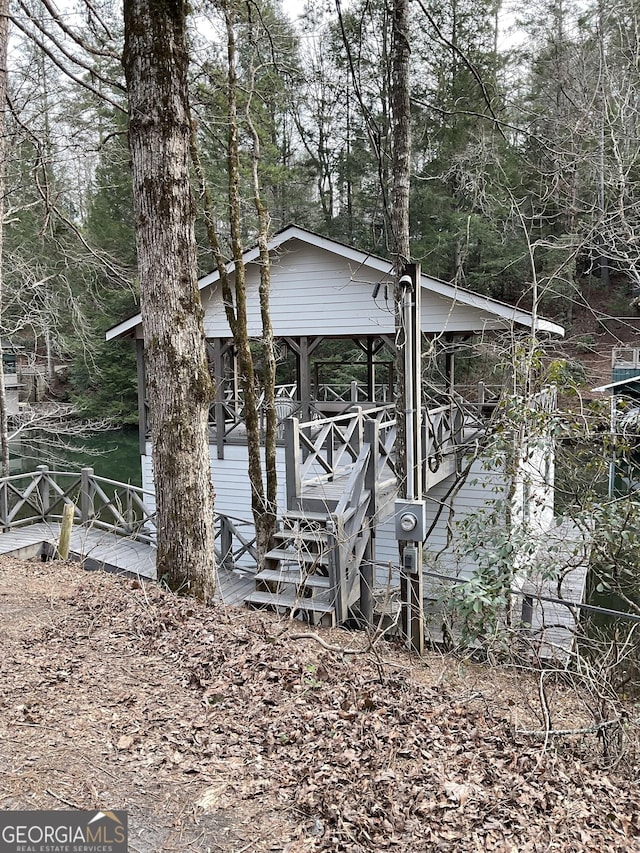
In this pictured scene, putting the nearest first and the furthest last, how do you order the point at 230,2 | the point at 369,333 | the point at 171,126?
the point at 171,126
the point at 230,2
the point at 369,333

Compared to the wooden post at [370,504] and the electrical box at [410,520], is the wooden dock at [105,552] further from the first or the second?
the electrical box at [410,520]

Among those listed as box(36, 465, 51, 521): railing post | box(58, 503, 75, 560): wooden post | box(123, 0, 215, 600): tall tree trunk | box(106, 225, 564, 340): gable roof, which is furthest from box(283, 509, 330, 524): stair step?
box(36, 465, 51, 521): railing post

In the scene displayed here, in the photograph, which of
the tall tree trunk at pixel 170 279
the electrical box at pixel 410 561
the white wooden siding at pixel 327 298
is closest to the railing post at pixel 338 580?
the electrical box at pixel 410 561

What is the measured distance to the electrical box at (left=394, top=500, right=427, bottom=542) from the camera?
5777 millimetres

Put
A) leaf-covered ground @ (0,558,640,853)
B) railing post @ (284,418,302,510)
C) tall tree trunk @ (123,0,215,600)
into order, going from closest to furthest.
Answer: leaf-covered ground @ (0,558,640,853)
tall tree trunk @ (123,0,215,600)
railing post @ (284,418,302,510)

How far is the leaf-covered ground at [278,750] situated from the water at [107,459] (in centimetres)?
1757

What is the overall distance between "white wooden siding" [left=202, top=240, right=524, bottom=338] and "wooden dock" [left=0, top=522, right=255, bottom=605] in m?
4.93

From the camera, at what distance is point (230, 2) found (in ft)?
28.3

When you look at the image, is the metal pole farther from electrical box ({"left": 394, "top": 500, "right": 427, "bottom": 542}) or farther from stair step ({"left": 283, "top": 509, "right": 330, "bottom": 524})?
stair step ({"left": 283, "top": 509, "right": 330, "bottom": 524})

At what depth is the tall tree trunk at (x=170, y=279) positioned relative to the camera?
502cm

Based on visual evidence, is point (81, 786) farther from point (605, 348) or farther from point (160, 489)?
point (605, 348)

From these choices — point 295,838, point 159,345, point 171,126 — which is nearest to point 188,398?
point 159,345

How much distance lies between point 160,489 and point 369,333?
7.06 m

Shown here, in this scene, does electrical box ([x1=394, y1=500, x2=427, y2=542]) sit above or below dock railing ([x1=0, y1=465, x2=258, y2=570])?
above
